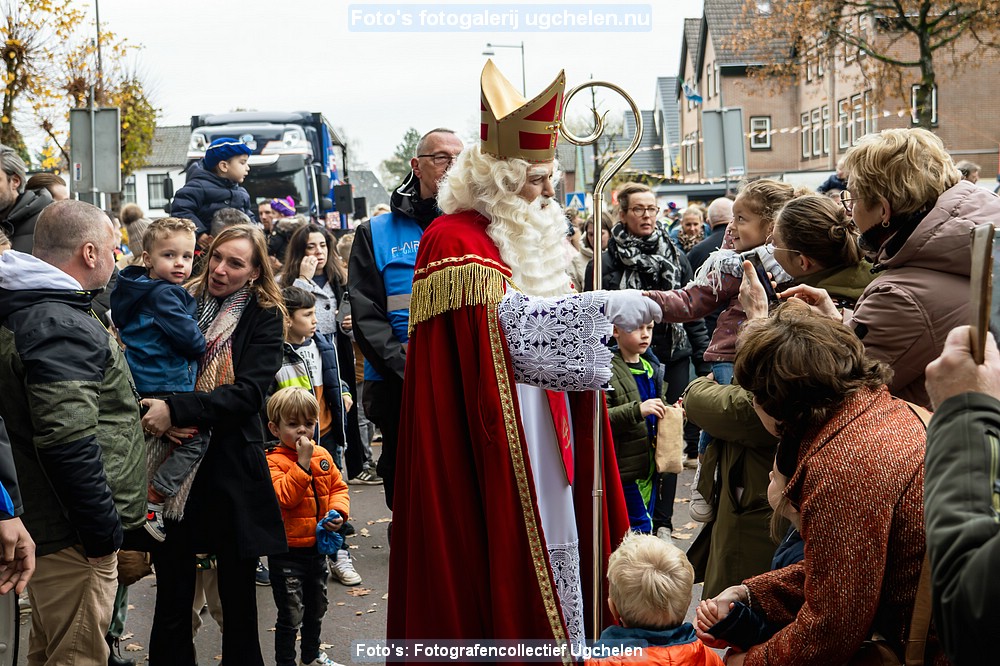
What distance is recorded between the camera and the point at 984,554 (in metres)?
1.52

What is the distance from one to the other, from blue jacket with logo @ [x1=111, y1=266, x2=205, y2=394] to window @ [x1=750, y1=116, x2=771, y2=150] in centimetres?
4463

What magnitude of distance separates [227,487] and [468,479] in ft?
4.32

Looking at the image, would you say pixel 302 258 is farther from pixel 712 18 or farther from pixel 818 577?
pixel 712 18

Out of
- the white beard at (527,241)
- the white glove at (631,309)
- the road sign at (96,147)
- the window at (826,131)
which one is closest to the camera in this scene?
the white glove at (631,309)

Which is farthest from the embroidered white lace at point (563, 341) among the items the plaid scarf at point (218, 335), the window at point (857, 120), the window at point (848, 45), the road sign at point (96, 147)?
the window at point (857, 120)

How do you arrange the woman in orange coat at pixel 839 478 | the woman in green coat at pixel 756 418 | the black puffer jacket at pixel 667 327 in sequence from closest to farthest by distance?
the woman in orange coat at pixel 839 478
the woman in green coat at pixel 756 418
the black puffer jacket at pixel 667 327

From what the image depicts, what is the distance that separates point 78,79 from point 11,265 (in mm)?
27842

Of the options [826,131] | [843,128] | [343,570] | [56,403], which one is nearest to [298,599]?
[343,570]

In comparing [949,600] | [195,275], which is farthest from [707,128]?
[949,600]

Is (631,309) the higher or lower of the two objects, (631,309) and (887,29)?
the lower

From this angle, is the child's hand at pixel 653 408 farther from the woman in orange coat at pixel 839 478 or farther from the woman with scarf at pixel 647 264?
the woman in orange coat at pixel 839 478

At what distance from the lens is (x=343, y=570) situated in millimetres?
6453

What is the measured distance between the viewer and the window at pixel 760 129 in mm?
46750

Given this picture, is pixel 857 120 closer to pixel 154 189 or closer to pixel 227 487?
pixel 227 487
